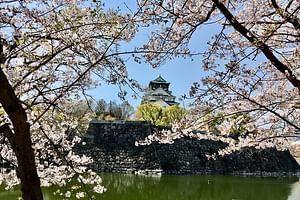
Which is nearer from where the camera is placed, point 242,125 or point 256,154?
point 242,125

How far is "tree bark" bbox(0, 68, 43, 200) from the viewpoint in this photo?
6.27 ft

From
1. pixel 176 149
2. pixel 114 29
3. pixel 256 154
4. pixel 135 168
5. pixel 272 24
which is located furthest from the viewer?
pixel 256 154

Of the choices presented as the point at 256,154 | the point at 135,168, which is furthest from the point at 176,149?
the point at 256,154

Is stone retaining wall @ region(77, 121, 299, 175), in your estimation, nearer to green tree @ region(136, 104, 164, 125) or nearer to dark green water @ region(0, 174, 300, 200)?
dark green water @ region(0, 174, 300, 200)

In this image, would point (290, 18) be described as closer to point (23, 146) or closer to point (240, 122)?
point (23, 146)

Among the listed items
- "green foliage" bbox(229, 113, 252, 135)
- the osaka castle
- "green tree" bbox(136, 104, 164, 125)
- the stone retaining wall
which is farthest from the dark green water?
the osaka castle

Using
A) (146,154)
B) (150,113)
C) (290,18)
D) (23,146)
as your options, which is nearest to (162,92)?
(150,113)

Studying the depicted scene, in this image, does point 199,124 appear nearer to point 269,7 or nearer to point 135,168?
point 269,7

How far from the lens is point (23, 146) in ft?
6.37

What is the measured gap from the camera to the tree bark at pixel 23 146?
6.27 feet

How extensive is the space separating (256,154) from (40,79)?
87.1 ft

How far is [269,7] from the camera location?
3236mm

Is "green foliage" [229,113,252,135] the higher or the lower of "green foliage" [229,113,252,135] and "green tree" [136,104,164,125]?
the lower

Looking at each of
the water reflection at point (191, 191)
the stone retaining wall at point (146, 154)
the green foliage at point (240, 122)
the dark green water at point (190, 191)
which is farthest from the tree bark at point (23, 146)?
the stone retaining wall at point (146, 154)
